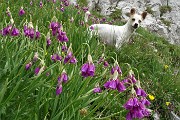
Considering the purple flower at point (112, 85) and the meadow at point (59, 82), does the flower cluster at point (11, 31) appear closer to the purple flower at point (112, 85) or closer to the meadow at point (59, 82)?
the meadow at point (59, 82)

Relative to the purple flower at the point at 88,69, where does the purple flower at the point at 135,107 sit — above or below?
below

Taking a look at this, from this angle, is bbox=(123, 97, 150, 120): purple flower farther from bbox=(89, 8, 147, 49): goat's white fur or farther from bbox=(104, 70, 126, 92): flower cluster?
bbox=(89, 8, 147, 49): goat's white fur

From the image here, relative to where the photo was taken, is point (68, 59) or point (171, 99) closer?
point (68, 59)

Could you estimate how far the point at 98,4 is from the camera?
56.7 feet

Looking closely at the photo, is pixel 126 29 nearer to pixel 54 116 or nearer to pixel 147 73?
pixel 147 73

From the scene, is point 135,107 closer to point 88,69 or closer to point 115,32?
point 88,69

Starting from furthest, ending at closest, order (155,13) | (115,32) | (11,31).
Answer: (155,13) → (115,32) → (11,31)

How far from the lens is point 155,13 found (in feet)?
57.2

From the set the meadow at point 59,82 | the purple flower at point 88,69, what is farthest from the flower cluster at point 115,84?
the purple flower at point 88,69

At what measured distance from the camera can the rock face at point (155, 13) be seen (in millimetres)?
15883

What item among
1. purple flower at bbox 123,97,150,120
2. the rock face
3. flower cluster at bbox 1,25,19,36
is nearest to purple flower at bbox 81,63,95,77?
purple flower at bbox 123,97,150,120

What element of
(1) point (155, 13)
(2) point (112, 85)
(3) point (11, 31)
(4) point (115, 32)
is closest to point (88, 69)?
(2) point (112, 85)

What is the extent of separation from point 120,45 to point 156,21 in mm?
10356

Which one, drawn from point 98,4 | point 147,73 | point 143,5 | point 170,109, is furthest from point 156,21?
point 170,109
